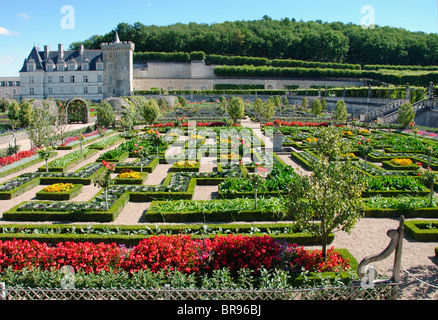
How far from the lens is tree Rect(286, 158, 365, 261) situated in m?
7.66

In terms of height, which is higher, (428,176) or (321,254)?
(428,176)

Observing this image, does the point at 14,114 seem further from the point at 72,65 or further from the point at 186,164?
the point at 72,65

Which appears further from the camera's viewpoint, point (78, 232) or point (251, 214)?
point (251, 214)

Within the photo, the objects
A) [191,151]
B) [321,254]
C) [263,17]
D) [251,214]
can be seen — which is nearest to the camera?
[321,254]

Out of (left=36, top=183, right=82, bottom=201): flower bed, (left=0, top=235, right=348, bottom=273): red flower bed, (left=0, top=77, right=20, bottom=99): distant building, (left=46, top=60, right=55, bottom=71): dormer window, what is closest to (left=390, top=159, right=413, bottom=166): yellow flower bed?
(left=0, top=235, right=348, bottom=273): red flower bed

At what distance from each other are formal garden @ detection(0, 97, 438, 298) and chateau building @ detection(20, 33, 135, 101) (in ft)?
159

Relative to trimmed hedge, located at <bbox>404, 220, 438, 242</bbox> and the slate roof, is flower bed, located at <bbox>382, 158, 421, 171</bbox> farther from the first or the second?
the slate roof

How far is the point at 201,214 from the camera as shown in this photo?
1120 centimetres

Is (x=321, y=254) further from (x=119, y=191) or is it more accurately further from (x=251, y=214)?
(x=119, y=191)

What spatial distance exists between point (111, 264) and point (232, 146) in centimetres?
1423

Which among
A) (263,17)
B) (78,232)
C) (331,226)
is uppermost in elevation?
(263,17)

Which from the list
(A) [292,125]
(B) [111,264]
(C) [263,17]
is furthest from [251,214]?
(C) [263,17]

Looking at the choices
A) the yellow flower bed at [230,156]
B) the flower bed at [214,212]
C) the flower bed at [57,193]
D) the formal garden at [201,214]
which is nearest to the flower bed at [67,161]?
the formal garden at [201,214]
